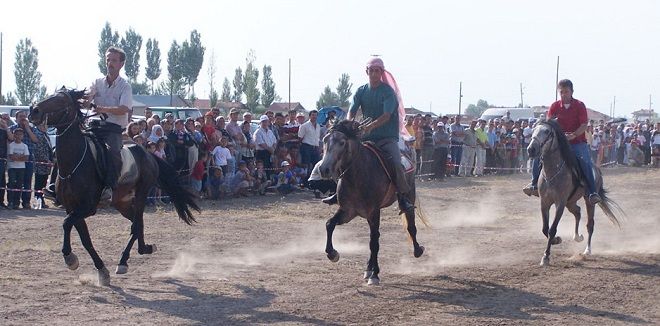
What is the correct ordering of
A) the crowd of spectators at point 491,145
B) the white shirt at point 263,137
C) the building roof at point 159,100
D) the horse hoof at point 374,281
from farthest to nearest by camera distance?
the building roof at point 159,100, the crowd of spectators at point 491,145, the white shirt at point 263,137, the horse hoof at point 374,281

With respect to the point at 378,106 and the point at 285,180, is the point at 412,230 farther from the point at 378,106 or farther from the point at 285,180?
the point at 285,180

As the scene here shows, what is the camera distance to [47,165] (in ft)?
58.7

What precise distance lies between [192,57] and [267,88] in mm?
7571

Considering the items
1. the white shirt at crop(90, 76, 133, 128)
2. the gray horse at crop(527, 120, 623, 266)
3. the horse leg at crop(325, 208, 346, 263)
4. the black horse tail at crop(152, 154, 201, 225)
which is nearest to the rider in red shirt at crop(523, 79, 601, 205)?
the gray horse at crop(527, 120, 623, 266)

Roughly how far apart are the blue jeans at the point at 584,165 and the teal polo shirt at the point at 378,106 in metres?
2.74

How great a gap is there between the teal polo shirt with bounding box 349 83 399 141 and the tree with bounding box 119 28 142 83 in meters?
75.1

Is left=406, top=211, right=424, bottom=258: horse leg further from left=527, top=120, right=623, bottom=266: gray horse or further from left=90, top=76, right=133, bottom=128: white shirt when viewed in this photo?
left=90, top=76, right=133, bottom=128: white shirt

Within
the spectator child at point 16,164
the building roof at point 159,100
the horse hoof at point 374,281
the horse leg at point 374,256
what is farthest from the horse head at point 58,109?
the building roof at point 159,100

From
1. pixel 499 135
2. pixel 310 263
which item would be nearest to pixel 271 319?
pixel 310 263

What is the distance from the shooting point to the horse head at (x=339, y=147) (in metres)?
10.2

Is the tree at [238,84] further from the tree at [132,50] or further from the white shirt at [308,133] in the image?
the white shirt at [308,133]

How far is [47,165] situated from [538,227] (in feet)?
29.6

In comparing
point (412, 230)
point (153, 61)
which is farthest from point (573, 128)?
point (153, 61)

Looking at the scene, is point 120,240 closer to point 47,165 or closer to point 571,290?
point 47,165
